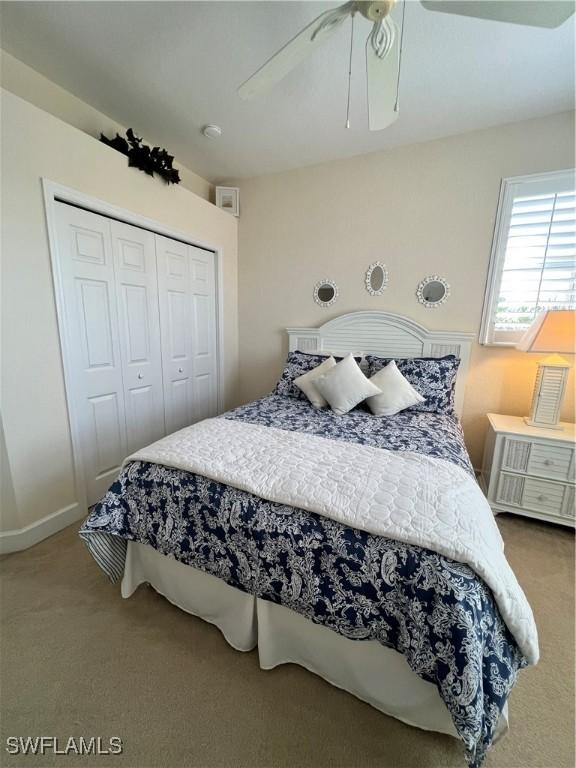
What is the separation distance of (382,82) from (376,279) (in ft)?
4.81

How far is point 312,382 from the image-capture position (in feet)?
7.64

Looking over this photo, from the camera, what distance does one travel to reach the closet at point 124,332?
1.95 metres

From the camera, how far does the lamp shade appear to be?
1903mm

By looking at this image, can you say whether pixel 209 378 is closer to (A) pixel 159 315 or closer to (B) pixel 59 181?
(A) pixel 159 315

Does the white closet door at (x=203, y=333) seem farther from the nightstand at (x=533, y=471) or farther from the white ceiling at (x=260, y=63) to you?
the nightstand at (x=533, y=471)

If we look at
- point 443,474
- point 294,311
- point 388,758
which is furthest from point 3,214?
point 388,758

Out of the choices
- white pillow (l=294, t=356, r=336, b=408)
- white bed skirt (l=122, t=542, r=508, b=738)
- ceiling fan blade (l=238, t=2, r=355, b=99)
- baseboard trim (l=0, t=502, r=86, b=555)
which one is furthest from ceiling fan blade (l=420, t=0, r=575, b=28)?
baseboard trim (l=0, t=502, r=86, b=555)

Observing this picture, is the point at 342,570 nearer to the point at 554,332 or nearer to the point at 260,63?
the point at 554,332

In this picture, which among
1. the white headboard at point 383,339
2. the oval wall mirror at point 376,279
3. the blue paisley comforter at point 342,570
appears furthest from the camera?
the oval wall mirror at point 376,279

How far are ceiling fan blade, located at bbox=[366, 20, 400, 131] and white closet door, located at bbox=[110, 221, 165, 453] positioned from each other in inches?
68.0

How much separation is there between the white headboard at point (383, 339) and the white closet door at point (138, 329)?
1268mm

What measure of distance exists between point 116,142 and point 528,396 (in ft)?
11.4

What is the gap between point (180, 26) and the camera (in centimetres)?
153

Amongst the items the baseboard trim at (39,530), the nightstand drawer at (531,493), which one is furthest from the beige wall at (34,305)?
the nightstand drawer at (531,493)
